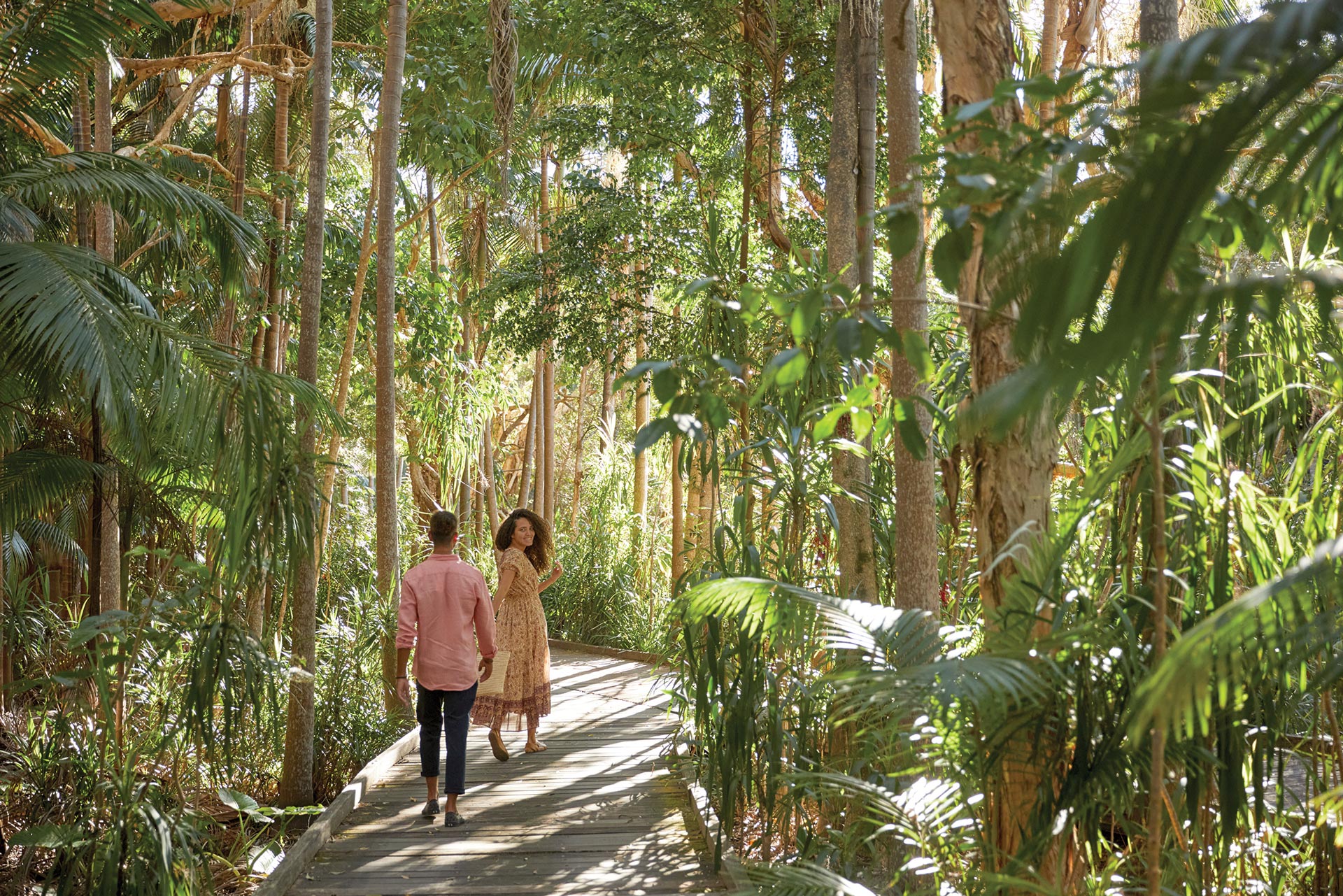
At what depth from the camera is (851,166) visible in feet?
16.7

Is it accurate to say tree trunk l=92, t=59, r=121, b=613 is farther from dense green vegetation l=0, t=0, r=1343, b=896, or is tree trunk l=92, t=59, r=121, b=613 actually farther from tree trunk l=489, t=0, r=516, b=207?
tree trunk l=489, t=0, r=516, b=207

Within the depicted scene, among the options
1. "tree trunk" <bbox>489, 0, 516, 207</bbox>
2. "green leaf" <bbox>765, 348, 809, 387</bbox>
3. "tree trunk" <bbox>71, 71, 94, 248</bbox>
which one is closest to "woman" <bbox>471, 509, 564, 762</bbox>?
"tree trunk" <bbox>489, 0, 516, 207</bbox>

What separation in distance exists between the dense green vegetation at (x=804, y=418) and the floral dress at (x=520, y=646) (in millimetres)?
861

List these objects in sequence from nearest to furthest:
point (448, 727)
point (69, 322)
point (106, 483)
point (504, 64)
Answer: point (69, 322)
point (448, 727)
point (106, 483)
point (504, 64)

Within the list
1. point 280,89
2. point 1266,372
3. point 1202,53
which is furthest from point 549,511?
point 1202,53

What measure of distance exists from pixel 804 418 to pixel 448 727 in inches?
116

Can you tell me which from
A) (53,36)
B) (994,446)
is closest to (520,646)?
(53,36)

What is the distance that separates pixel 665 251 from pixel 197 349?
541 centimetres

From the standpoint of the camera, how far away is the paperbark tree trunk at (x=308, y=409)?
6207 millimetres

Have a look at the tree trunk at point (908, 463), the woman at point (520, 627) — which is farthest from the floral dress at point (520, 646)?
the tree trunk at point (908, 463)

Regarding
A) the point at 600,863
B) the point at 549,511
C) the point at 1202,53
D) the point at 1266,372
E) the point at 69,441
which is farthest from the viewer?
the point at 549,511

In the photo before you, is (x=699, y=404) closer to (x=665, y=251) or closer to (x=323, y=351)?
(x=665, y=251)

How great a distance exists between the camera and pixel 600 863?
506cm

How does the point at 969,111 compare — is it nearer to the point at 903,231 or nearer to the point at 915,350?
the point at 903,231
